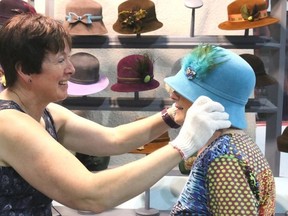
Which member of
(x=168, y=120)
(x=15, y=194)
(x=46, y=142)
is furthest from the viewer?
(x=168, y=120)

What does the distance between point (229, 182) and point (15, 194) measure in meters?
0.64

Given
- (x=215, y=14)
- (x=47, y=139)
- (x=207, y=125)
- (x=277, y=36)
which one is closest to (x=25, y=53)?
(x=47, y=139)

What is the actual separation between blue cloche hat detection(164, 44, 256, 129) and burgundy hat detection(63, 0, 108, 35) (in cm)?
123

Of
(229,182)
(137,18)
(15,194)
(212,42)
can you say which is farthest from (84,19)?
(229,182)

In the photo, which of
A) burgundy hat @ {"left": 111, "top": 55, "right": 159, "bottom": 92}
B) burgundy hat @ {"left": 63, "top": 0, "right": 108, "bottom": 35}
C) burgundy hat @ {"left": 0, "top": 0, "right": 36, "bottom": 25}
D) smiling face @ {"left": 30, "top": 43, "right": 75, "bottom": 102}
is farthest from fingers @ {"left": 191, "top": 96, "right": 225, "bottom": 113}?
burgundy hat @ {"left": 0, "top": 0, "right": 36, "bottom": 25}

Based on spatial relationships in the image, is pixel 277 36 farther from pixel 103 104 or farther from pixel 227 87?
pixel 227 87

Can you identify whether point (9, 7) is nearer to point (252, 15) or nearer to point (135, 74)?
point (135, 74)

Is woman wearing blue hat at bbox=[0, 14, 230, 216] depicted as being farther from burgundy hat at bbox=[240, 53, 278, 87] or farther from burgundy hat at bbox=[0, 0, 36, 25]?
burgundy hat at bbox=[240, 53, 278, 87]

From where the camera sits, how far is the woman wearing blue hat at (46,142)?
1201 mm

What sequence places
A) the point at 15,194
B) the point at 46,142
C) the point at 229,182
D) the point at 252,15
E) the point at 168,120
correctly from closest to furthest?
the point at 229,182 < the point at 46,142 < the point at 15,194 < the point at 168,120 < the point at 252,15

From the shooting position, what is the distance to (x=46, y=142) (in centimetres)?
124

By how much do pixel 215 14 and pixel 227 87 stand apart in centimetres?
169

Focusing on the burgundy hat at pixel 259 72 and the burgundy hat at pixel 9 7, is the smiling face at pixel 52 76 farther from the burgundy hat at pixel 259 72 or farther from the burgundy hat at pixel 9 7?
the burgundy hat at pixel 259 72

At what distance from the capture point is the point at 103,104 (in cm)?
242
